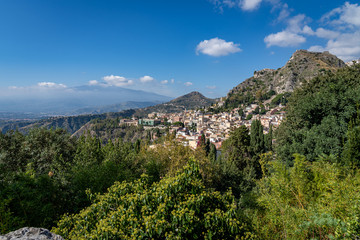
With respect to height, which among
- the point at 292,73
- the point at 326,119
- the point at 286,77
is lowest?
the point at 326,119

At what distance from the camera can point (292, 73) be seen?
89.8 meters

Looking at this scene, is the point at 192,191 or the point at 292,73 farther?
the point at 292,73

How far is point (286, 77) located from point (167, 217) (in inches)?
4265

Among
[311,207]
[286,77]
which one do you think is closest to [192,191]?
[311,207]

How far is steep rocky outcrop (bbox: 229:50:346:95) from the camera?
86938mm

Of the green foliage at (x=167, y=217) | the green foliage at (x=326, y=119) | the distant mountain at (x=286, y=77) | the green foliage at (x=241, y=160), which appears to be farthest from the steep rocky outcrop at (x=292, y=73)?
the green foliage at (x=167, y=217)

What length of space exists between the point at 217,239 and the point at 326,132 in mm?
8905

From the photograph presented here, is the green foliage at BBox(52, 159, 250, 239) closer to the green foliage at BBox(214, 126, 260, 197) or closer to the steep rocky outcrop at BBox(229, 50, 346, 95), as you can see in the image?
the green foliage at BBox(214, 126, 260, 197)

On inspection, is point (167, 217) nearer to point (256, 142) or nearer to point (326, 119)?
point (326, 119)

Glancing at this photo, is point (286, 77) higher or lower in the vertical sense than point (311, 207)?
higher

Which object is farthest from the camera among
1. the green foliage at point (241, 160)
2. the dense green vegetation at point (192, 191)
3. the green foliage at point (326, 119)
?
the green foliage at point (241, 160)

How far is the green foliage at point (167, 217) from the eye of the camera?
2752 mm

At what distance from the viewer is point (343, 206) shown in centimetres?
348

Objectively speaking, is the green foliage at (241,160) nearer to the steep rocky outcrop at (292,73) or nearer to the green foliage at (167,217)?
the green foliage at (167,217)
